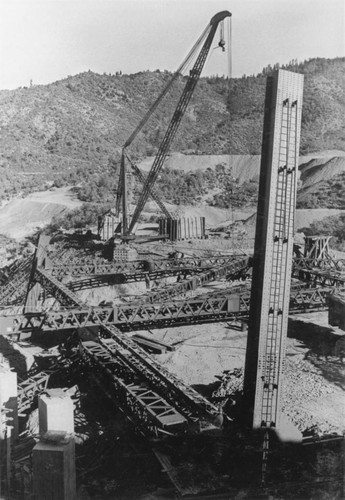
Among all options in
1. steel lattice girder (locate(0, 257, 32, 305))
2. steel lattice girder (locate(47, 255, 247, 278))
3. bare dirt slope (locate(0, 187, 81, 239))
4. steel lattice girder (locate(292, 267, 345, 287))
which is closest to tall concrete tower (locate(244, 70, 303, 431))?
steel lattice girder (locate(292, 267, 345, 287))

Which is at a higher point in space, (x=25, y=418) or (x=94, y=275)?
(x=94, y=275)

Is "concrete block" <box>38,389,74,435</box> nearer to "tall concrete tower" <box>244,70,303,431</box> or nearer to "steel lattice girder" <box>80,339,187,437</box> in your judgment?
"steel lattice girder" <box>80,339,187,437</box>

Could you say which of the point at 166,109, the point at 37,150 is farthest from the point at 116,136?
the point at 166,109

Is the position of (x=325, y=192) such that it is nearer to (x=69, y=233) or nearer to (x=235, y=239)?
(x=235, y=239)

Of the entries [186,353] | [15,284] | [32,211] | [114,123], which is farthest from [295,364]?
[114,123]

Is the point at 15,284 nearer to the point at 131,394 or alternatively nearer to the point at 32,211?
the point at 131,394

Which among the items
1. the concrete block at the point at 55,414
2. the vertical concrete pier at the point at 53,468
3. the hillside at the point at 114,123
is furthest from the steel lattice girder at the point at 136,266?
the hillside at the point at 114,123
